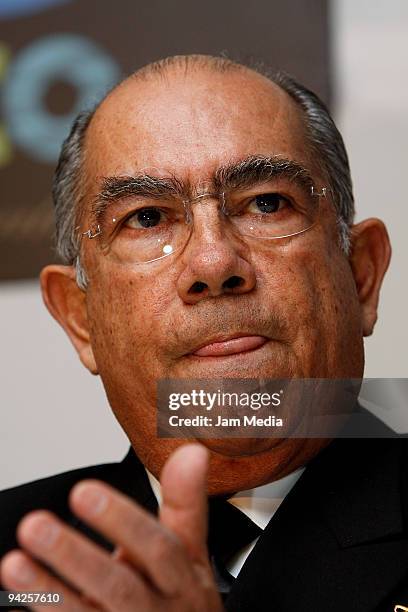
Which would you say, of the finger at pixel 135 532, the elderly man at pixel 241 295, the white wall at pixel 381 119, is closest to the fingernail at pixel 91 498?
the finger at pixel 135 532

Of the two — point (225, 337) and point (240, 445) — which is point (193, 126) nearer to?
point (225, 337)

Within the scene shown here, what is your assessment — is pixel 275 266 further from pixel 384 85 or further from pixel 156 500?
pixel 384 85

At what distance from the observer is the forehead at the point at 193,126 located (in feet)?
4.48

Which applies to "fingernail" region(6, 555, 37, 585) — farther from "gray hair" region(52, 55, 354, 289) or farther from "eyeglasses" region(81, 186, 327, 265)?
"gray hair" region(52, 55, 354, 289)

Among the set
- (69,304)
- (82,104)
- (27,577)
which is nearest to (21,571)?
(27,577)

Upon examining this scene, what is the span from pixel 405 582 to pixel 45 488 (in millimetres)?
674

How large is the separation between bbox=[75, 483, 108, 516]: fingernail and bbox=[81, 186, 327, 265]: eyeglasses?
1.82 ft

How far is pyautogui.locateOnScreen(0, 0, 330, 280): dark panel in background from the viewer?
1915mm

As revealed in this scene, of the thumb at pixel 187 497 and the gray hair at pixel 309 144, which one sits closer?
the thumb at pixel 187 497

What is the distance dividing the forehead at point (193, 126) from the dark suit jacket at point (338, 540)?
1.50ft

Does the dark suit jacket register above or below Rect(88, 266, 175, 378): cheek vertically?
below

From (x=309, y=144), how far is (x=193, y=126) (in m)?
0.20

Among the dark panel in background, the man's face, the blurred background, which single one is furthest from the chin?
the dark panel in background

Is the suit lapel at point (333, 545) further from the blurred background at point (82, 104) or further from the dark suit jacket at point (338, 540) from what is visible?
the blurred background at point (82, 104)
